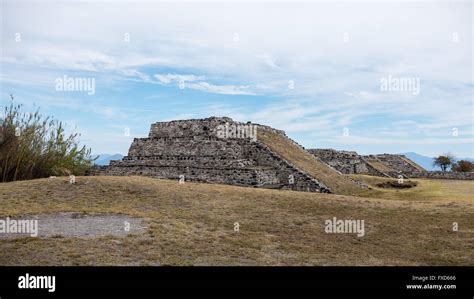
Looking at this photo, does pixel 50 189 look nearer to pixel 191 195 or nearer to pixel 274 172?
pixel 191 195

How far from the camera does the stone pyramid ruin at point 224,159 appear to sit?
25375 mm

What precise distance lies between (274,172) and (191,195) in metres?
9.21

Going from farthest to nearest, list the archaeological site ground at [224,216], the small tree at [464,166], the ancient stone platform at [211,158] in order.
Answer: the small tree at [464,166] → the ancient stone platform at [211,158] → the archaeological site ground at [224,216]

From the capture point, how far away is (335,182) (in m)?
28.2

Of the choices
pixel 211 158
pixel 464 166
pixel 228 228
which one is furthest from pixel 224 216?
pixel 464 166

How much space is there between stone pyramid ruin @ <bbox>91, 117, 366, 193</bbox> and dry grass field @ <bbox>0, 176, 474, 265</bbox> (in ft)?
15.7

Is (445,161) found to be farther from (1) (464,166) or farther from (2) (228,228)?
(2) (228,228)

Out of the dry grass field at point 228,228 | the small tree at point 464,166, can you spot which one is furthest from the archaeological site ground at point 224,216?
the small tree at point 464,166

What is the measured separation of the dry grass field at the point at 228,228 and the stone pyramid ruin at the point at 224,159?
4.78 meters

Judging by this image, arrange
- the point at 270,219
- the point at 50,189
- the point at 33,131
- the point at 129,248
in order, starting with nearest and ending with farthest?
the point at 129,248
the point at 270,219
the point at 50,189
the point at 33,131

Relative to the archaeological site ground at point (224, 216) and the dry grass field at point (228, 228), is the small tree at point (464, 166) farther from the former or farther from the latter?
the dry grass field at point (228, 228)

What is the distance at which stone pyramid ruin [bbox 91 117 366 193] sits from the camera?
2538cm
